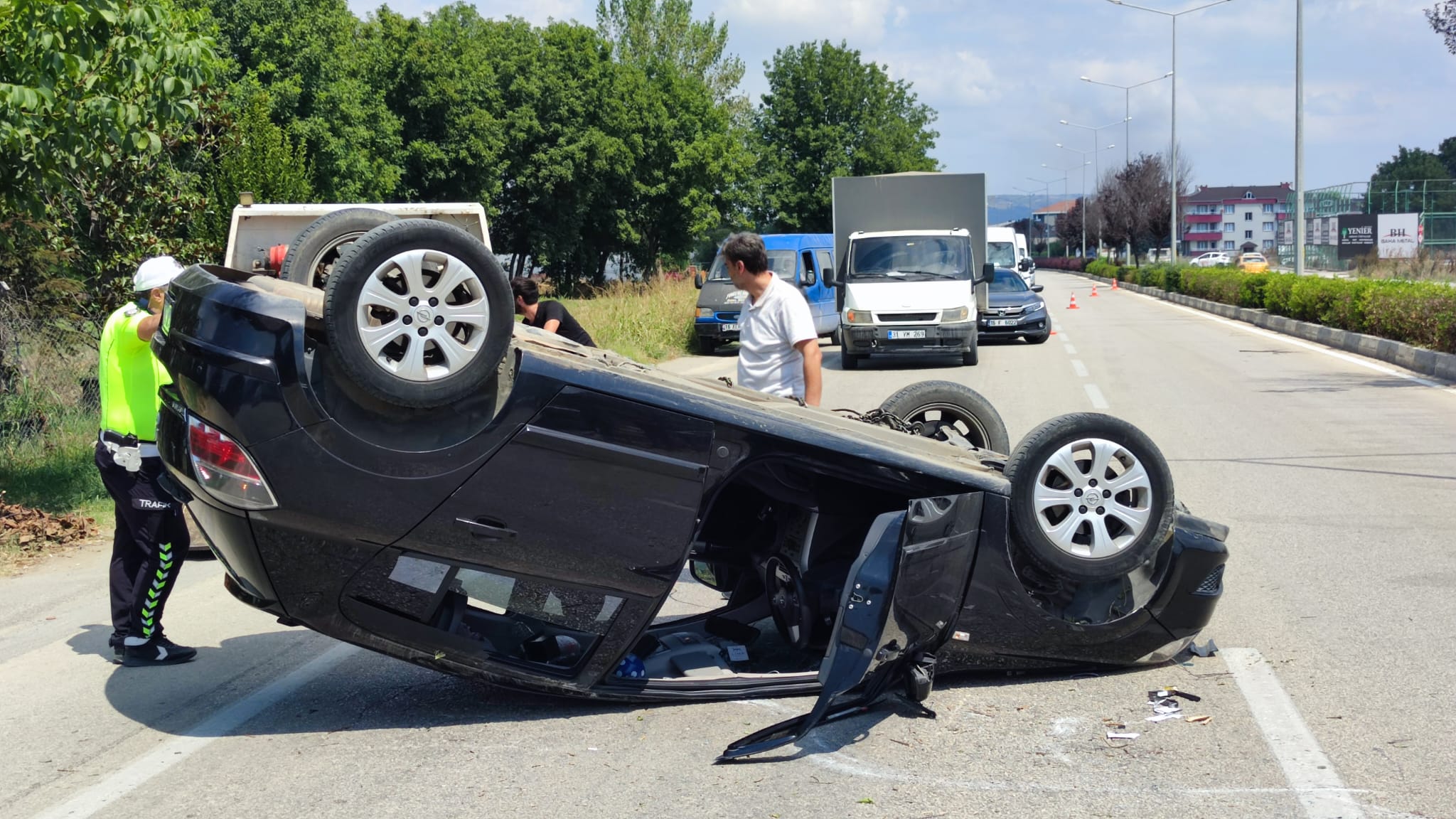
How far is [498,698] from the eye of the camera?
16.4 ft

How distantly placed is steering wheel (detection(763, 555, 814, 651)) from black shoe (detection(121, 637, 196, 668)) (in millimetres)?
2610

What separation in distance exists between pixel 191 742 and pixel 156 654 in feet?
3.65

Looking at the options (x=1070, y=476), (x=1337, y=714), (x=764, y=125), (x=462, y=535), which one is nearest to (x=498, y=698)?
(x=462, y=535)

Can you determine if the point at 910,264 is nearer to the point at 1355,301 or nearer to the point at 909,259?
the point at 909,259

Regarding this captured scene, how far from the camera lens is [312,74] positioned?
32125 mm

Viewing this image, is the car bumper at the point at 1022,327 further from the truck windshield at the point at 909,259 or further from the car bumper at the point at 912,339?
the car bumper at the point at 912,339

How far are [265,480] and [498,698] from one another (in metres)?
1.46

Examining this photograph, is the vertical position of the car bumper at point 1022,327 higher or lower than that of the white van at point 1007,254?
lower

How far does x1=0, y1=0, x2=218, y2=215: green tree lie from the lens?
737cm

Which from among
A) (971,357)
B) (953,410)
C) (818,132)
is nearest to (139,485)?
(953,410)

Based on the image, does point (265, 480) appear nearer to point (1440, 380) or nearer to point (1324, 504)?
point (1324, 504)

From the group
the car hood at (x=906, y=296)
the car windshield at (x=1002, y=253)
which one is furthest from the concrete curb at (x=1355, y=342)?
the car hood at (x=906, y=296)

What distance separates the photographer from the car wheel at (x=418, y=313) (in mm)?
3951

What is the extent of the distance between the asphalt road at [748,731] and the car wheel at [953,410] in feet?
4.67
